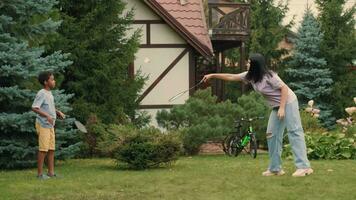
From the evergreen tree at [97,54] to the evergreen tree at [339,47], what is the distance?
1560 centimetres

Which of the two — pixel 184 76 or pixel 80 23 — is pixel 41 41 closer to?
pixel 80 23

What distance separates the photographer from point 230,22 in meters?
25.1

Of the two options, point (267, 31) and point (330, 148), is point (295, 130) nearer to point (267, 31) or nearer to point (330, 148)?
point (330, 148)

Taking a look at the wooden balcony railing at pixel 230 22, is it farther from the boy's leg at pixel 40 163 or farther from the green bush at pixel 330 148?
the boy's leg at pixel 40 163

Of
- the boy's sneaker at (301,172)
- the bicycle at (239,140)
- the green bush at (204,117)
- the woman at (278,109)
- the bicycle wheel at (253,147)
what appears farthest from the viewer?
the green bush at (204,117)

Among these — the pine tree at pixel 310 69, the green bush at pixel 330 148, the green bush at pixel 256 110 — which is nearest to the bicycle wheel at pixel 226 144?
the green bush at pixel 256 110

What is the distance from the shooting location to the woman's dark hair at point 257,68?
10.2m

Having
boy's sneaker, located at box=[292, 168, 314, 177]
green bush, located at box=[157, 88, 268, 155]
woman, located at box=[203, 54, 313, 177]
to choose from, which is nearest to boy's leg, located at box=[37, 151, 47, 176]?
woman, located at box=[203, 54, 313, 177]

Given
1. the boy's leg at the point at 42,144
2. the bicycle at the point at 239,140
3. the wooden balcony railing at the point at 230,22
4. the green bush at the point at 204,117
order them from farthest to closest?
the wooden balcony railing at the point at 230,22 < the green bush at the point at 204,117 < the bicycle at the point at 239,140 < the boy's leg at the point at 42,144

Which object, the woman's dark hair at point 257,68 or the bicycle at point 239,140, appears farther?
the bicycle at point 239,140

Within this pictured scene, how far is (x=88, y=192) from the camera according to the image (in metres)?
9.26

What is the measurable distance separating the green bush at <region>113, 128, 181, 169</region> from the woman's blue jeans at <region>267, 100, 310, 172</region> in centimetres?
229

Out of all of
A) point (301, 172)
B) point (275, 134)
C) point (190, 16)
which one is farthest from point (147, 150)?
point (190, 16)

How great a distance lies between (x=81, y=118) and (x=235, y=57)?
817 inches
